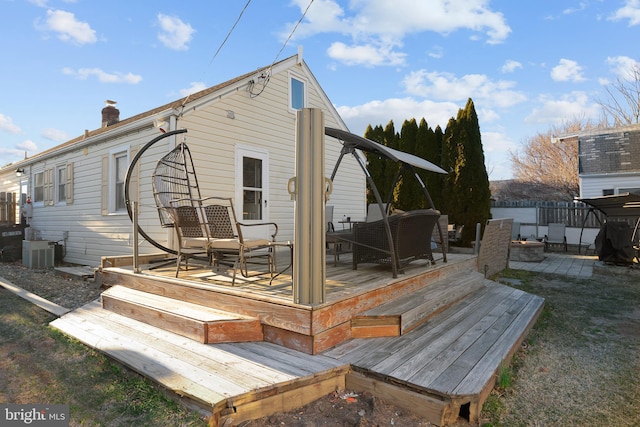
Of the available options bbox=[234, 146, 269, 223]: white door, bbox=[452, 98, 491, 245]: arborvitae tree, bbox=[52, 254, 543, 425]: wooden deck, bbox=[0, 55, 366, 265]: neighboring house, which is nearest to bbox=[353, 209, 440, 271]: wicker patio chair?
bbox=[52, 254, 543, 425]: wooden deck

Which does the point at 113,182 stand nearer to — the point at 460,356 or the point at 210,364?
the point at 210,364

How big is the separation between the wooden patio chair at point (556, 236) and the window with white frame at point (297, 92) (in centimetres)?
889

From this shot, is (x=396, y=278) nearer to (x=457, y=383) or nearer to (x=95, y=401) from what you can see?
(x=457, y=383)

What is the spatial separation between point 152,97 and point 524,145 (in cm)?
2545

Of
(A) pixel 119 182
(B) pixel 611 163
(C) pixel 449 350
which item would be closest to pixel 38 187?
(A) pixel 119 182

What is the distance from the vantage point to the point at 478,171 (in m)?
10.5

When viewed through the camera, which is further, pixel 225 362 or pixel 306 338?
pixel 306 338

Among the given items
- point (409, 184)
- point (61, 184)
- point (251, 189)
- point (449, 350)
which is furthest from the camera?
point (409, 184)

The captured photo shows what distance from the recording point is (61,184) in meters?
9.44

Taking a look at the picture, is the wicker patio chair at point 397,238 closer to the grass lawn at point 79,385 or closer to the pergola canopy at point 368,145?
the pergola canopy at point 368,145

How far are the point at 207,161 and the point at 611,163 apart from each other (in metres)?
13.5

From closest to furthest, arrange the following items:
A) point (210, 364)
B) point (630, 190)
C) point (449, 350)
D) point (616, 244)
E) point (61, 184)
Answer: point (210, 364) → point (449, 350) → point (616, 244) → point (61, 184) → point (630, 190)

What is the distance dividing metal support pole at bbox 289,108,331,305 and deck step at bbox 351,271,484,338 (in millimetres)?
571

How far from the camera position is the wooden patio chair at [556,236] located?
36.0 ft
